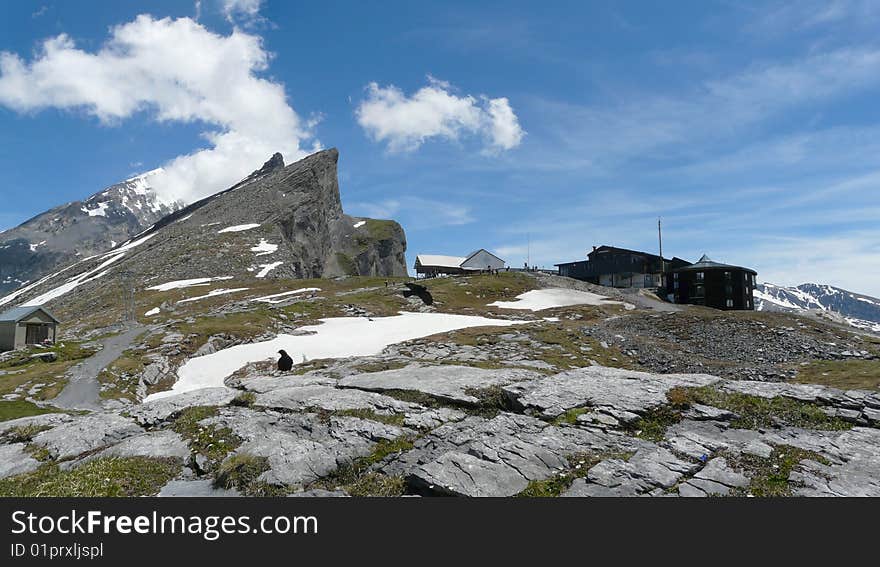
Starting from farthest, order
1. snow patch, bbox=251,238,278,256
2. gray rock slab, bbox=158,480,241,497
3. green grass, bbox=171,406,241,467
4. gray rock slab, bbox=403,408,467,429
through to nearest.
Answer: snow patch, bbox=251,238,278,256
gray rock slab, bbox=403,408,467,429
green grass, bbox=171,406,241,467
gray rock slab, bbox=158,480,241,497

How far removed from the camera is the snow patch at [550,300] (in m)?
71.6

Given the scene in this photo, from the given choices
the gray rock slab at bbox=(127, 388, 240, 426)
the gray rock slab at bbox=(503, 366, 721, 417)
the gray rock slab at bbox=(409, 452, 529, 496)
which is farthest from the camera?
the gray rock slab at bbox=(127, 388, 240, 426)

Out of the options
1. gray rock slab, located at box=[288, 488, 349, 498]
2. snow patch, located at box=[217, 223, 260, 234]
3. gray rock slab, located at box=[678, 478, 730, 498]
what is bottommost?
gray rock slab, located at box=[288, 488, 349, 498]

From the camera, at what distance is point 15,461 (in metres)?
15.4

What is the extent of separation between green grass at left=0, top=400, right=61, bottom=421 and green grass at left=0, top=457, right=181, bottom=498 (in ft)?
57.9

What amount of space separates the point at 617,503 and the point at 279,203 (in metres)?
175

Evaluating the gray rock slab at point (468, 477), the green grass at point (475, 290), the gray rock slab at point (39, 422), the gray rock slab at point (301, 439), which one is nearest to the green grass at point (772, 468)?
the gray rock slab at point (468, 477)

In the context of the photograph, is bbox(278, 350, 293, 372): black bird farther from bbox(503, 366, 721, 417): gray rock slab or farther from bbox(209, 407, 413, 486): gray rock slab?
bbox(503, 366, 721, 417): gray rock slab


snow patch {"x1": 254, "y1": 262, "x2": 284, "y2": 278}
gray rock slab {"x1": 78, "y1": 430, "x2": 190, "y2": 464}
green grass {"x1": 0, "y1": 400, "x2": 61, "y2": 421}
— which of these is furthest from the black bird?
snow patch {"x1": 254, "y1": 262, "x2": 284, "y2": 278}

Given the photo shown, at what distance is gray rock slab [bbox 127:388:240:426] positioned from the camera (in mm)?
18977

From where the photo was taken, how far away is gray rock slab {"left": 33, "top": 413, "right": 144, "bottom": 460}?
627 inches

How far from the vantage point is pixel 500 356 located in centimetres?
3634

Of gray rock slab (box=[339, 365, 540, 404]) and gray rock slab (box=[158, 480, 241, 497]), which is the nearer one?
gray rock slab (box=[158, 480, 241, 497])

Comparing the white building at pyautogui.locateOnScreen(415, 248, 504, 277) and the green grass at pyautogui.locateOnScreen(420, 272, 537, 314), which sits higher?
the white building at pyautogui.locateOnScreen(415, 248, 504, 277)
